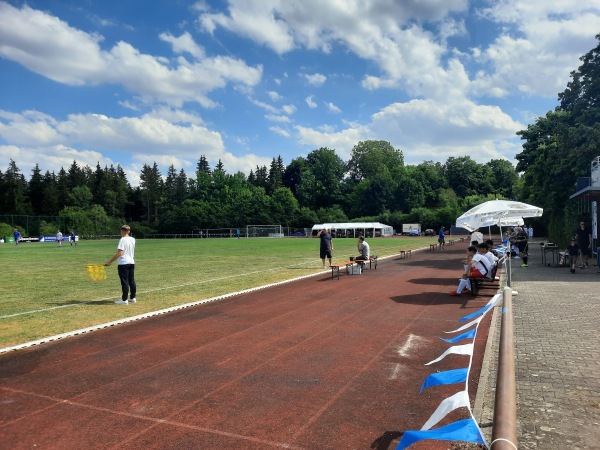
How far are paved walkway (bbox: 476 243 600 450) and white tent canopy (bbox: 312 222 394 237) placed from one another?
6445 cm

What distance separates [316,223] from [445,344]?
82573mm

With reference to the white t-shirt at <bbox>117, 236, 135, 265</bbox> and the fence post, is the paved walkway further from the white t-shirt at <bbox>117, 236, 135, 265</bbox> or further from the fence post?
the white t-shirt at <bbox>117, 236, 135, 265</bbox>

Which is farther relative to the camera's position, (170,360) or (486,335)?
(486,335)

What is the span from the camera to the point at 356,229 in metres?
77.8

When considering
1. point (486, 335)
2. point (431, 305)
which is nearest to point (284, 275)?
point (431, 305)

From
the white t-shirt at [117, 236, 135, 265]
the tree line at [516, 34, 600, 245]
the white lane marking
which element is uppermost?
the tree line at [516, 34, 600, 245]

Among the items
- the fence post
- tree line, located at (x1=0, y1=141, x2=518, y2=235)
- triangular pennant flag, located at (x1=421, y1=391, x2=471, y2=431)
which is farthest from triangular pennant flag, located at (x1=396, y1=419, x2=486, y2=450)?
tree line, located at (x1=0, y1=141, x2=518, y2=235)

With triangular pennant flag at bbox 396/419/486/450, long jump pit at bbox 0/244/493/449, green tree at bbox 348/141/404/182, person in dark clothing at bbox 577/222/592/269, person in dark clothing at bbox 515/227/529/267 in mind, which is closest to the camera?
triangular pennant flag at bbox 396/419/486/450

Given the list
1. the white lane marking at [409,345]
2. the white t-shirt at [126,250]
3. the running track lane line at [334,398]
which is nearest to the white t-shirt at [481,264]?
the white lane marking at [409,345]

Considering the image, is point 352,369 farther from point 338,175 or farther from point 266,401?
point 338,175

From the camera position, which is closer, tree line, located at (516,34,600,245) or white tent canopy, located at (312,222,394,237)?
tree line, located at (516,34,600,245)

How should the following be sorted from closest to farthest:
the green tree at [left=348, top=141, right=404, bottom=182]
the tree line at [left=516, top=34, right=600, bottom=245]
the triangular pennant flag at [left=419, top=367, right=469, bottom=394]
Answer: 1. the triangular pennant flag at [left=419, top=367, right=469, bottom=394]
2. the tree line at [left=516, top=34, right=600, bottom=245]
3. the green tree at [left=348, top=141, right=404, bottom=182]

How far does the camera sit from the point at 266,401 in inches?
183

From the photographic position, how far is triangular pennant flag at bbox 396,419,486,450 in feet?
9.13
